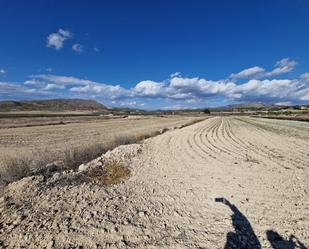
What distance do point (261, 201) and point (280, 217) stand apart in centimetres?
107

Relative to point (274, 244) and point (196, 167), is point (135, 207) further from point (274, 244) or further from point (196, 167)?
point (196, 167)

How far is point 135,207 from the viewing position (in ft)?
21.0

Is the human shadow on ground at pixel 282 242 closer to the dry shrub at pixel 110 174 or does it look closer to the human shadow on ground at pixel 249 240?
the human shadow on ground at pixel 249 240

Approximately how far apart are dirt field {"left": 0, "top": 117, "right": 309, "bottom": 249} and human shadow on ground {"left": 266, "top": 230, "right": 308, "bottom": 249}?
0.02 metres

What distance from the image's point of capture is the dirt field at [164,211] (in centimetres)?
480

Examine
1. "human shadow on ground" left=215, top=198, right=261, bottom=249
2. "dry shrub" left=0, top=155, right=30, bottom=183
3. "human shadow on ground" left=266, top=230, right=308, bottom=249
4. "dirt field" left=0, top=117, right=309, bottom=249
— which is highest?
"human shadow on ground" left=266, top=230, right=308, bottom=249

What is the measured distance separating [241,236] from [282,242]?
76 cm

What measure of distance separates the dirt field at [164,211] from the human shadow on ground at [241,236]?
0.02m

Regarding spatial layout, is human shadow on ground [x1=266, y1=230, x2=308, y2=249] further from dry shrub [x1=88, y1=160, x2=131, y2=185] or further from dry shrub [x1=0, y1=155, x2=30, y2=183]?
dry shrub [x1=0, y1=155, x2=30, y2=183]

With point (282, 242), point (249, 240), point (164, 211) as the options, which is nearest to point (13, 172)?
point (164, 211)

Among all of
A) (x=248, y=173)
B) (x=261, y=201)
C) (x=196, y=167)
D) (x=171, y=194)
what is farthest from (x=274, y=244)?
(x=196, y=167)

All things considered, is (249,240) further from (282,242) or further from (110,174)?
(110,174)

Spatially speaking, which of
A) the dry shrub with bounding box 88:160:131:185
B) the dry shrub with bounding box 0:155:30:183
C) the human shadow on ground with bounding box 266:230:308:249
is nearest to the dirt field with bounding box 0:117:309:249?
the human shadow on ground with bounding box 266:230:308:249

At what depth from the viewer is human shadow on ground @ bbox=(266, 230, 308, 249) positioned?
4.57 m
